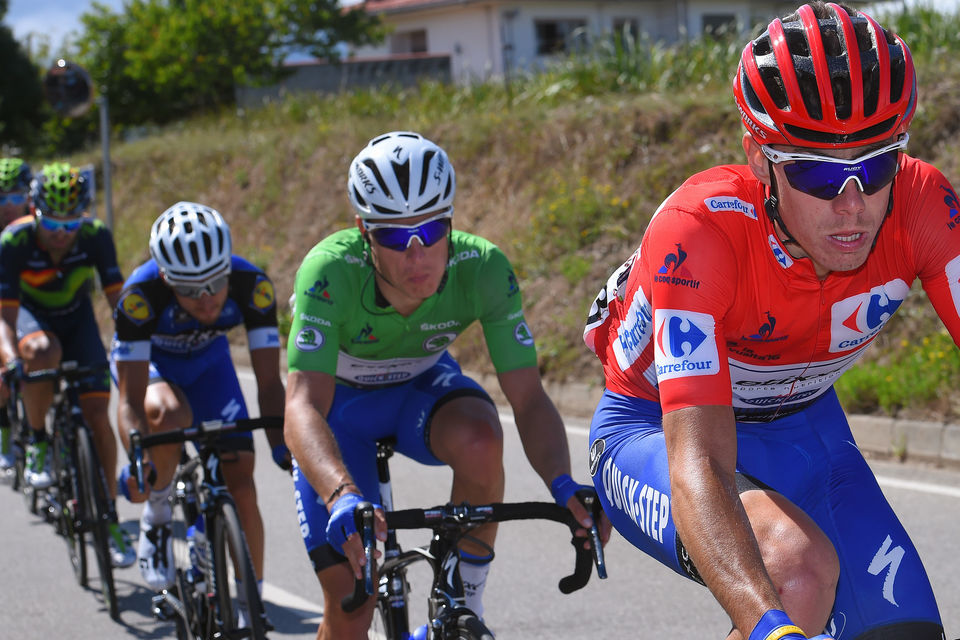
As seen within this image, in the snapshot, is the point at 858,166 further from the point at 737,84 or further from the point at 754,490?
the point at 754,490

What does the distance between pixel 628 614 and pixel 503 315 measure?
6.65 feet

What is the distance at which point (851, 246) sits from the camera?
230cm

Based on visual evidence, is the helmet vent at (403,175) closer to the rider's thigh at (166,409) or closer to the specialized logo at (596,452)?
the specialized logo at (596,452)

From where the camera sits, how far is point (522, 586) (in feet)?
18.1

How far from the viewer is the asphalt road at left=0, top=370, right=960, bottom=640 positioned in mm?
4957

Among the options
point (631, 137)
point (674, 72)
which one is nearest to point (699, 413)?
point (631, 137)

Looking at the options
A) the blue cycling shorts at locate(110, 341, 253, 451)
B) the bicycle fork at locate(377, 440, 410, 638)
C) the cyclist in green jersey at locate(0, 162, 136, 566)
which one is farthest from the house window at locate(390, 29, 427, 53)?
the bicycle fork at locate(377, 440, 410, 638)

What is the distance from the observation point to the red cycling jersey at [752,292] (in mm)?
2283

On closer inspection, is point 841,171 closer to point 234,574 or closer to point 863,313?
point 863,313

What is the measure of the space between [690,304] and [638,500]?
527 millimetres

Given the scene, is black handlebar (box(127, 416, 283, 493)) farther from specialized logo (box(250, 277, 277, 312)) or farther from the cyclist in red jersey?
the cyclist in red jersey

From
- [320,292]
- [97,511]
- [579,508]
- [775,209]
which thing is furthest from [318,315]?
[97,511]

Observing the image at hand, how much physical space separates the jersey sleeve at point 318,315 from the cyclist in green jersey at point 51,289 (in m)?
3.43

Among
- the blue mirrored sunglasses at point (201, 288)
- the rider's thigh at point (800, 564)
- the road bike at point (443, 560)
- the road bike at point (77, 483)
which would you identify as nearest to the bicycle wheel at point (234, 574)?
the road bike at point (443, 560)
